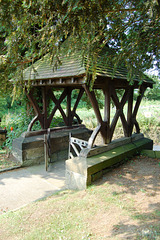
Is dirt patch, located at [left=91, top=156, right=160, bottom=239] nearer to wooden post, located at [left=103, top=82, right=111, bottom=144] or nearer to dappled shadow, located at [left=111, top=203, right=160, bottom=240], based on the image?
dappled shadow, located at [left=111, top=203, right=160, bottom=240]

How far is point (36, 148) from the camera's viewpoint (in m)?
6.55

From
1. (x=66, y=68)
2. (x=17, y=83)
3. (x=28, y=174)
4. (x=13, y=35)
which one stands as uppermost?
(x=13, y=35)

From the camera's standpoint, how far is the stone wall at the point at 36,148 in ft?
20.6

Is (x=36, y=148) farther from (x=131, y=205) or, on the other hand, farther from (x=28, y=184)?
(x=131, y=205)

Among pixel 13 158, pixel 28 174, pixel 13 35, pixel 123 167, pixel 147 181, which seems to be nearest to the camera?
pixel 13 35

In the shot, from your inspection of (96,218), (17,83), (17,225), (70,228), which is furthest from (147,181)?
(17,83)

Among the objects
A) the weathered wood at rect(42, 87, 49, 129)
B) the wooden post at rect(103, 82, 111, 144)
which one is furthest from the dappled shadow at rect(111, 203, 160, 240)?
the weathered wood at rect(42, 87, 49, 129)

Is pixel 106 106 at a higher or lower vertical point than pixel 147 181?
higher

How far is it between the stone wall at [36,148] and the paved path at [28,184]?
0.33 m

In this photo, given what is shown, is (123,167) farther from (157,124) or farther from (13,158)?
(157,124)

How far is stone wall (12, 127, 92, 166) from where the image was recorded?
6.27 meters

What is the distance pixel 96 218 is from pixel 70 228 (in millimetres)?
452

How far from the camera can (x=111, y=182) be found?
416 centimetres

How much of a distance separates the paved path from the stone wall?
330 millimetres
